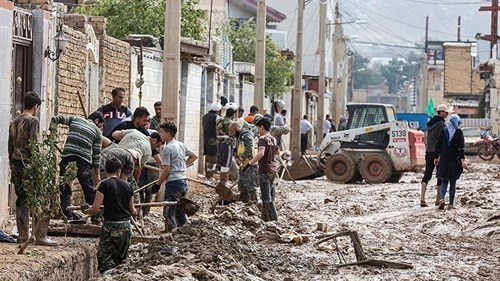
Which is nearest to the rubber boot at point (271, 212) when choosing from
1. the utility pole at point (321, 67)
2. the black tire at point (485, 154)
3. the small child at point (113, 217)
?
the small child at point (113, 217)

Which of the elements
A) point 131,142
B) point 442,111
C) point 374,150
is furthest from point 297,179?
point 131,142

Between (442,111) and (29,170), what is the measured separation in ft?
36.6

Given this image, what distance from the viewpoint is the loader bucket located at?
107 ft

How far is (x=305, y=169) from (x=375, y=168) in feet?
6.32

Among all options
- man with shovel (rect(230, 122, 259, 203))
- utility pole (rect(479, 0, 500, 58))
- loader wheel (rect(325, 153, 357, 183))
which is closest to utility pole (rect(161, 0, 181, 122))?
man with shovel (rect(230, 122, 259, 203))

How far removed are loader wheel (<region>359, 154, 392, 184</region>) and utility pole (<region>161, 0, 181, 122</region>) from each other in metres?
12.6

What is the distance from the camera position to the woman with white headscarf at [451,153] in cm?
2127

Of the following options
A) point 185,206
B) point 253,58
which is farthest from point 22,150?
point 253,58

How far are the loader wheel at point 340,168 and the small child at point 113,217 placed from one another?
2001 cm

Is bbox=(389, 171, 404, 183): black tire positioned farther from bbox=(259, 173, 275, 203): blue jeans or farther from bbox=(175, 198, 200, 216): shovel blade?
bbox=(175, 198, 200, 216): shovel blade

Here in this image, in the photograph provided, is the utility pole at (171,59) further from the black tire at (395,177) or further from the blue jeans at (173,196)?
the black tire at (395,177)

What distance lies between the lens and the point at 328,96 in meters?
83.8

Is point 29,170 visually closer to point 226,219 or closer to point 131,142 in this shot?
point 131,142

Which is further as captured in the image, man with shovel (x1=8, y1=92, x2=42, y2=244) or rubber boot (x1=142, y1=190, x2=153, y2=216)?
rubber boot (x1=142, y1=190, x2=153, y2=216)
